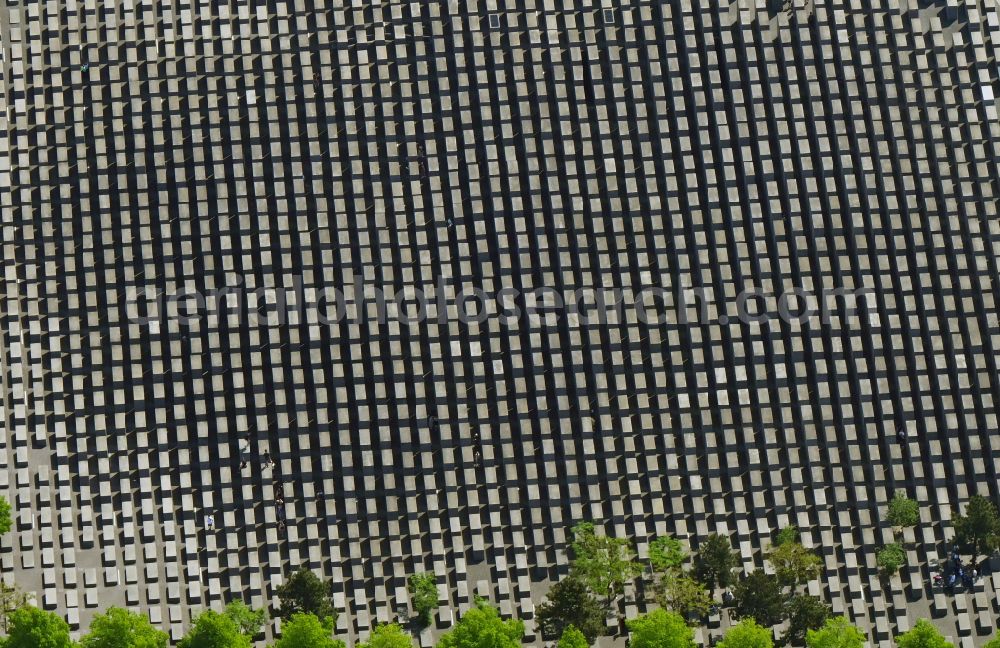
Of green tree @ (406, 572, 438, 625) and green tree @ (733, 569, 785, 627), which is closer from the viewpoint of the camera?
green tree @ (733, 569, 785, 627)

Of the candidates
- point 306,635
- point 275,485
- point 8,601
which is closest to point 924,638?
point 306,635

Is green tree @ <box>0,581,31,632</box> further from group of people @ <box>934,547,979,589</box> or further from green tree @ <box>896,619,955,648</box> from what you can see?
group of people @ <box>934,547,979,589</box>

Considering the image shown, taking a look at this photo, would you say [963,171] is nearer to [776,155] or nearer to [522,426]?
[776,155]

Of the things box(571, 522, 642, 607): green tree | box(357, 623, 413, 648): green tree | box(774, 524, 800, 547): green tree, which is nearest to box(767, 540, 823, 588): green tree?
box(774, 524, 800, 547): green tree

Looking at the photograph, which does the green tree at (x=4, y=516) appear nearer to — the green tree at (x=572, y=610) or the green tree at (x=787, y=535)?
the green tree at (x=572, y=610)

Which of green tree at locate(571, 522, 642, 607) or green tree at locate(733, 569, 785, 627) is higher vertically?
green tree at locate(571, 522, 642, 607)

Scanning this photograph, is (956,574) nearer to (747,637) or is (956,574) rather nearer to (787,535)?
(787,535)

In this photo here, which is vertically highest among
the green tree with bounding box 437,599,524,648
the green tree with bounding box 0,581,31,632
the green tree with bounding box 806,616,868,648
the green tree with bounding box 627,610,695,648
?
the green tree with bounding box 0,581,31,632
